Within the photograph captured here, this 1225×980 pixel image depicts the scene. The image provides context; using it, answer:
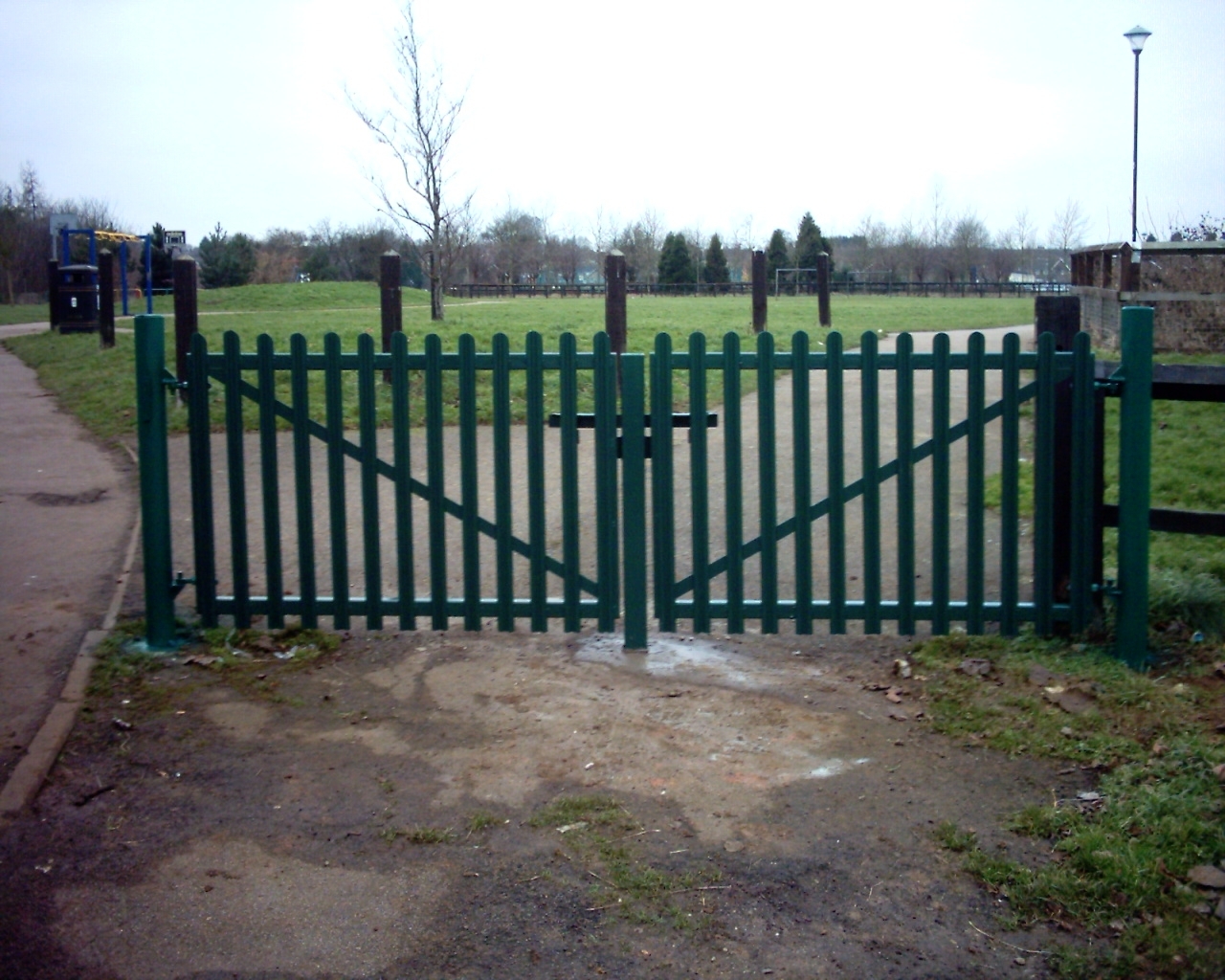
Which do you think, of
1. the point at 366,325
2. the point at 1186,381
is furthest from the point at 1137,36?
the point at 1186,381

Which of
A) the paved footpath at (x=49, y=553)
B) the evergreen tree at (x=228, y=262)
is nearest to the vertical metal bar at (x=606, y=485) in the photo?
the paved footpath at (x=49, y=553)

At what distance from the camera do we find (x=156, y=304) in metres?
39.3

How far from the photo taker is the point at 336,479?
20.7 feet

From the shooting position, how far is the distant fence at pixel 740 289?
4484 centimetres

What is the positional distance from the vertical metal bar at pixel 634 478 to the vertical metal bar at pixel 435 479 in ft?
2.98

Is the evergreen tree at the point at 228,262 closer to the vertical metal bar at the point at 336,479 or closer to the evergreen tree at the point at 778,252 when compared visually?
the evergreen tree at the point at 778,252

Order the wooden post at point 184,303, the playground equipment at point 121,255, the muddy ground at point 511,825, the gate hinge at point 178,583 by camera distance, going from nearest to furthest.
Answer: the muddy ground at point 511,825 → the gate hinge at point 178,583 → the wooden post at point 184,303 → the playground equipment at point 121,255

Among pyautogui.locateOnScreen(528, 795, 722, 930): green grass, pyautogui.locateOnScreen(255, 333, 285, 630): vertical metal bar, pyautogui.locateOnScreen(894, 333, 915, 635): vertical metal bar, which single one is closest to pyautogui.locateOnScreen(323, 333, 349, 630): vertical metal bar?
pyautogui.locateOnScreen(255, 333, 285, 630): vertical metal bar

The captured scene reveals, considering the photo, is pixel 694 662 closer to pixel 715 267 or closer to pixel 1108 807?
pixel 1108 807

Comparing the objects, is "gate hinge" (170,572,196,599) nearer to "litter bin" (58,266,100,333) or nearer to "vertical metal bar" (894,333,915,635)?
"vertical metal bar" (894,333,915,635)

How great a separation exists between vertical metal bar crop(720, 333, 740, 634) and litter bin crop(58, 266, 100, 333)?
26330 mm

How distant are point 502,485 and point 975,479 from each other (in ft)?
7.55

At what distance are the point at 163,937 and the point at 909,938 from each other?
2186mm

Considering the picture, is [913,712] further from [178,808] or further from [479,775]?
[178,808]
